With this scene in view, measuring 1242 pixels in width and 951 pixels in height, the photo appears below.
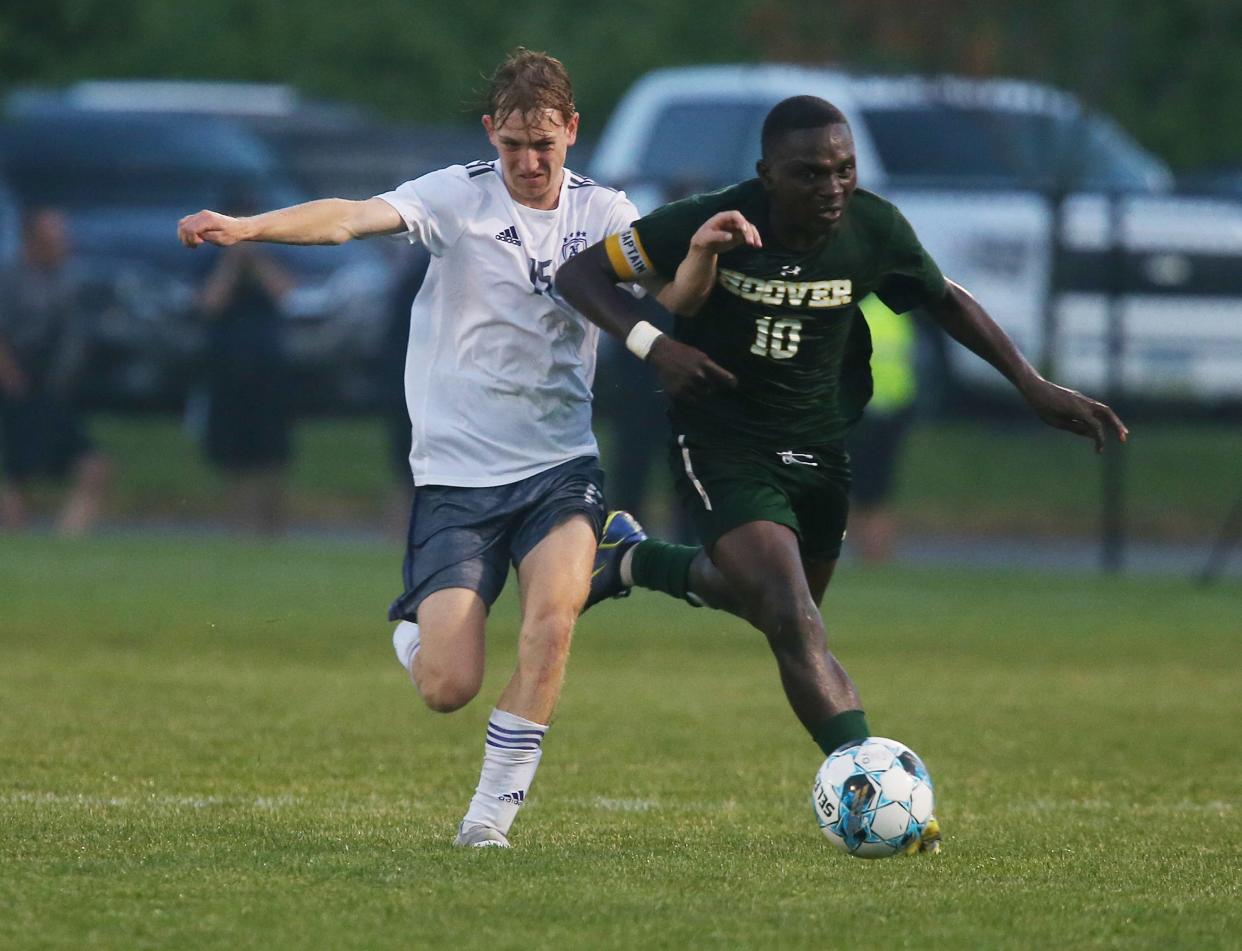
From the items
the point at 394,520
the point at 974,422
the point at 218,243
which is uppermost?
the point at 218,243

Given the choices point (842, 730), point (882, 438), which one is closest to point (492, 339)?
point (842, 730)

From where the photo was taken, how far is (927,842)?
628 cm

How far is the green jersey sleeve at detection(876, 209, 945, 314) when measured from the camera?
6910 mm

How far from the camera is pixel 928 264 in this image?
6996 mm

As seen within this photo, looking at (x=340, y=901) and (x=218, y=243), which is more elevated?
(x=218, y=243)

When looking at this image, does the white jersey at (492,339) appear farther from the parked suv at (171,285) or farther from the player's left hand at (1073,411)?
the parked suv at (171,285)

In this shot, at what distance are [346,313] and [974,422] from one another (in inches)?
197

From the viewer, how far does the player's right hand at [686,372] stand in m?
6.23

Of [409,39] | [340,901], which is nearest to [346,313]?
[409,39]

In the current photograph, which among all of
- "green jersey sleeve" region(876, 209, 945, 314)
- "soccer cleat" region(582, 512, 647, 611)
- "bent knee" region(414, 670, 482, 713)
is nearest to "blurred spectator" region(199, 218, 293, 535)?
"soccer cleat" region(582, 512, 647, 611)

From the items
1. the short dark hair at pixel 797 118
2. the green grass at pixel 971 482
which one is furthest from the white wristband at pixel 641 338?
the green grass at pixel 971 482

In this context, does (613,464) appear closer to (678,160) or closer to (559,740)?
(678,160)

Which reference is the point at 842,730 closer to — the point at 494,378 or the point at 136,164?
the point at 494,378

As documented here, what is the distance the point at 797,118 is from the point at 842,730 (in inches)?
66.0
